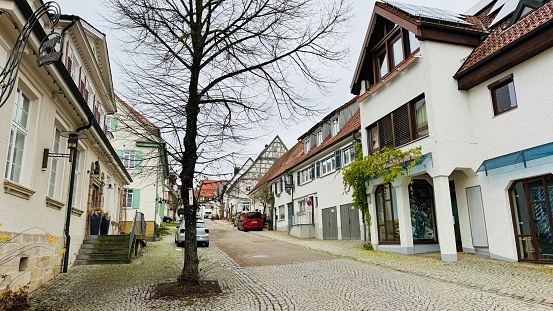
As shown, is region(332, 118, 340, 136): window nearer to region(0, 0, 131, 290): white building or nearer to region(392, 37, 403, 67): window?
region(392, 37, 403, 67): window

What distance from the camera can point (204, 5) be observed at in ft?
29.4

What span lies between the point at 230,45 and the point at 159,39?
1.69m

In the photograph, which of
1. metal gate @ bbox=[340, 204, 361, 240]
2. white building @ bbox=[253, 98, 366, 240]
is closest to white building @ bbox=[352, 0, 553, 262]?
metal gate @ bbox=[340, 204, 361, 240]

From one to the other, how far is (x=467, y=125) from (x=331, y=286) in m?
7.53

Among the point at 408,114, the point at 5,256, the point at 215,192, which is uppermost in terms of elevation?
the point at 408,114

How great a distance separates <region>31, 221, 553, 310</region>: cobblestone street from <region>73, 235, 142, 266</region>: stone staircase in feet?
2.24

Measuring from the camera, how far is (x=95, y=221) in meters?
13.6

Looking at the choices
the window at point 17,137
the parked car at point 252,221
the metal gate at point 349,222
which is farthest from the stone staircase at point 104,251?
the parked car at point 252,221

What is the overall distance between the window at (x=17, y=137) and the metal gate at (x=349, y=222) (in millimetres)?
15445

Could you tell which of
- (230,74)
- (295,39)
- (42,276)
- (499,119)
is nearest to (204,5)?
(230,74)

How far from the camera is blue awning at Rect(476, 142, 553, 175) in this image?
32.3 ft

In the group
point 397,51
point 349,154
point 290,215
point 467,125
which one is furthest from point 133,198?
point 467,125

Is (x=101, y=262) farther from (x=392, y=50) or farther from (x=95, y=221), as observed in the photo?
(x=392, y=50)

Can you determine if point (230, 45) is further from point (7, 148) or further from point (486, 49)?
point (486, 49)
